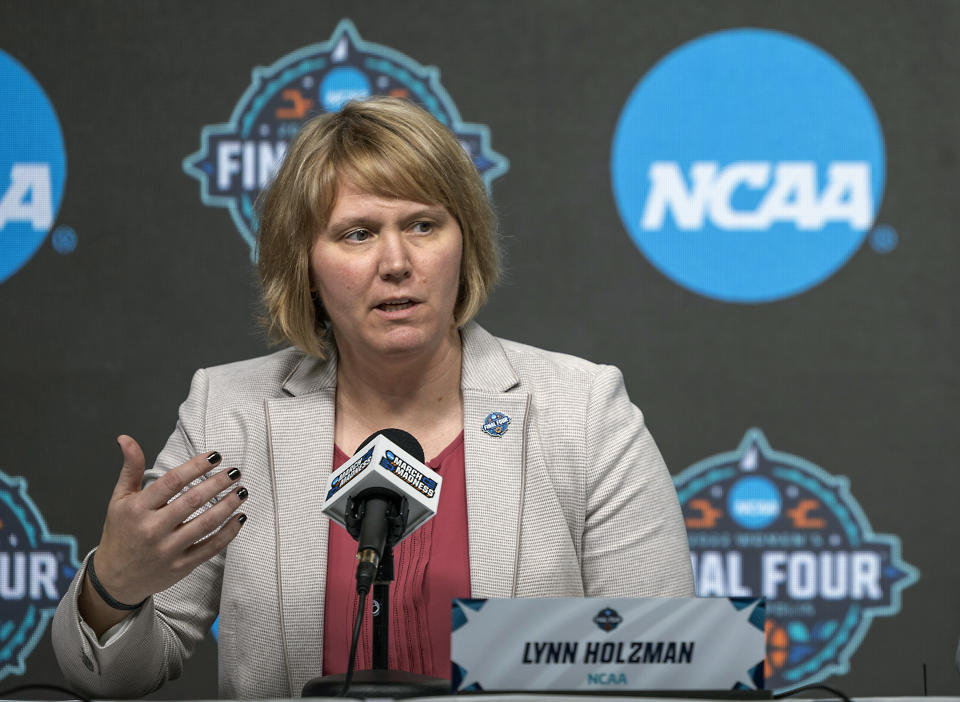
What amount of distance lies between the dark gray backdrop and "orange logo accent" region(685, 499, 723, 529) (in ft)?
0.38

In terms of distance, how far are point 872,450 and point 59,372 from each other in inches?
81.8

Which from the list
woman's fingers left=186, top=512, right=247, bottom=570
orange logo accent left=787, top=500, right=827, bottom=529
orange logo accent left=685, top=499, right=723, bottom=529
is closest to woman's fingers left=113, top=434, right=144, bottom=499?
woman's fingers left=186, top=512, right=247, bottom=570

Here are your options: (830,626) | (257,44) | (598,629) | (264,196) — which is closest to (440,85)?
(257,44)

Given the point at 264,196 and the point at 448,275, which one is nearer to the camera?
the point at 448,275

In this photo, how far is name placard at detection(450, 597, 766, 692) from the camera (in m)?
1.02

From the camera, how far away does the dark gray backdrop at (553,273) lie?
8.46 feet

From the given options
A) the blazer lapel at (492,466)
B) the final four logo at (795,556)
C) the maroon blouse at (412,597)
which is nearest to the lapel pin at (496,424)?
the blazer lapel at (492,466)

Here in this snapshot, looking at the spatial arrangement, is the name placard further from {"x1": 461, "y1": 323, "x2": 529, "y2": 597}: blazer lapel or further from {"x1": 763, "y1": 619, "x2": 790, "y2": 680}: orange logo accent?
{"x1": 763, "y1": 619, "x2": 790, "y2": 680}: orange logo accent

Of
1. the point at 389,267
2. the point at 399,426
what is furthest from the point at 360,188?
the point at 399,426

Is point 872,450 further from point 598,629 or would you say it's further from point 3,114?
point 3,114

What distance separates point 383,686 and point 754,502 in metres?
1.68

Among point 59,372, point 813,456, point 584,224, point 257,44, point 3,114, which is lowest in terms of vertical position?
point 813,456

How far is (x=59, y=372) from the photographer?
2666mm

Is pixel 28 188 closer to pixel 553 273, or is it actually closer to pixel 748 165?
pixel 553 273
